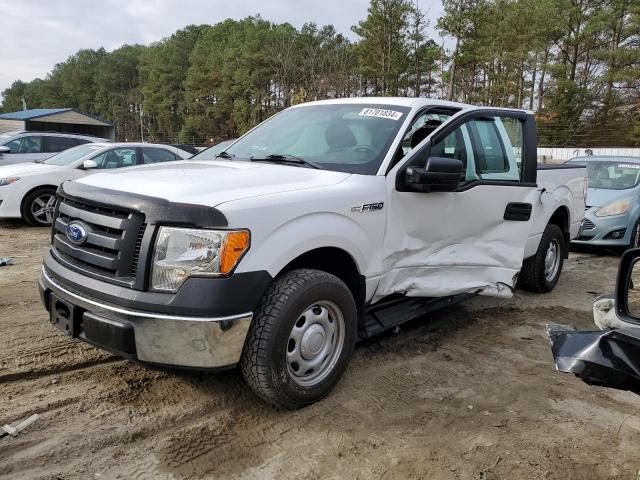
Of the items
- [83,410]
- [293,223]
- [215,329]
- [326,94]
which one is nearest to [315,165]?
[293,223]

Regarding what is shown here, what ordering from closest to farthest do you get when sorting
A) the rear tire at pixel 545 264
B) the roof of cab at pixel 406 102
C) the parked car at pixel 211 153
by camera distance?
the roof of cab at pixel 406 102 → the parked car at pixel 211 153 → the rear tire at pixel 545 264

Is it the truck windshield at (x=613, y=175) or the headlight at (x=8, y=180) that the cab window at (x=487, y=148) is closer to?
the truck windshield at (x=613, y=175)

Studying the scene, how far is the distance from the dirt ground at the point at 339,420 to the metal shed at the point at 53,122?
39485 millimetres

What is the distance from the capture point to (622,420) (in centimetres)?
318

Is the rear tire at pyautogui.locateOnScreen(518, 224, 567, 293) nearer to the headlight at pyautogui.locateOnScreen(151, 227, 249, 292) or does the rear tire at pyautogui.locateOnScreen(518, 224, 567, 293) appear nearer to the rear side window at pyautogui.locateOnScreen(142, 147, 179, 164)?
the headlight at pyautogui.locateOnScreen(151, 227, 249, 292)

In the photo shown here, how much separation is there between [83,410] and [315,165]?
2058mm

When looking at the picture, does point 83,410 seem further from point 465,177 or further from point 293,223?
point 465,177

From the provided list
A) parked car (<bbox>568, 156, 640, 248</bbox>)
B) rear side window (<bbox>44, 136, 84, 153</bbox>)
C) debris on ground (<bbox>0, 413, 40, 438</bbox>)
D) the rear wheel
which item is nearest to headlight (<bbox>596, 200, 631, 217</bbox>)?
parked car (<bbox>568, 156, 640, 248</bbox>)

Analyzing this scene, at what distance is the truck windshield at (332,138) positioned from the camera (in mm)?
3578

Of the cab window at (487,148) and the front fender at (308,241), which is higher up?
the cab window at (487,148)

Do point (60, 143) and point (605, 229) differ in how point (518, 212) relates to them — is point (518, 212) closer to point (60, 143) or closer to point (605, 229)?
point (605, 229)

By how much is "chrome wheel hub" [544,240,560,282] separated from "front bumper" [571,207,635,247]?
230 cm

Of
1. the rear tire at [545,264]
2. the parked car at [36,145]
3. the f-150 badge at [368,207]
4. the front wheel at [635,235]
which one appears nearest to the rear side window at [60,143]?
the parked car at [36,145]

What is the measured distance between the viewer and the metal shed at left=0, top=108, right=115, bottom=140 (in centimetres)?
3776
